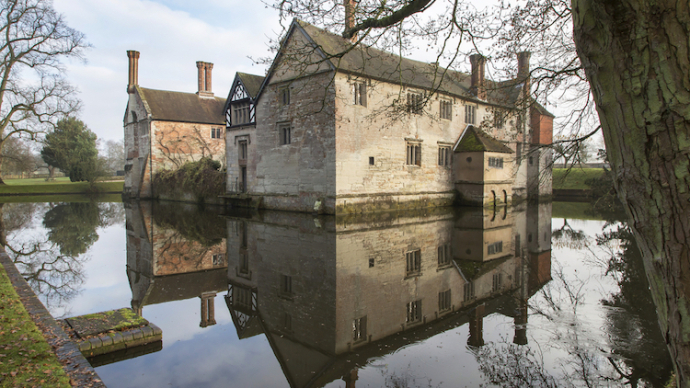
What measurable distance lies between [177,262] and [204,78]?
3242cm

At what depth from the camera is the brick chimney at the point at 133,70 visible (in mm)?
Answer: 35000

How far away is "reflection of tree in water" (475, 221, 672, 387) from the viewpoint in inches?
159

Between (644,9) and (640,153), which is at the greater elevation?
(644,9)

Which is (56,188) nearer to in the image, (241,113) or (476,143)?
(241,113)

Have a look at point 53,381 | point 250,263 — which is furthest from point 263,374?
point 250,263

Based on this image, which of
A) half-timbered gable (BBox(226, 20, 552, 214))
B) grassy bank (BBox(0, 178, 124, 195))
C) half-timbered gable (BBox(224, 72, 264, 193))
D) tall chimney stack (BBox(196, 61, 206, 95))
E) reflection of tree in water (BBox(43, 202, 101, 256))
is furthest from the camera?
grassy bank (BBox(0, 178, 124, 195))

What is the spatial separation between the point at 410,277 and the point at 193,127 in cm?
3191

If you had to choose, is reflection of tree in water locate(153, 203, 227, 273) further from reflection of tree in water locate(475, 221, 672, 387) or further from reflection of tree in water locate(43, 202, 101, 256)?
reflection of tree in water locate(475, 221, 672, 387)

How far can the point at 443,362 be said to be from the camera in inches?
176

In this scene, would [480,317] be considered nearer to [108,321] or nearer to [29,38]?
[108,321]

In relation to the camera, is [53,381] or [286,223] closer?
[53,381]

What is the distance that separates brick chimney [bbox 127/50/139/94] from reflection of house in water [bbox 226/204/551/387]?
2770cm

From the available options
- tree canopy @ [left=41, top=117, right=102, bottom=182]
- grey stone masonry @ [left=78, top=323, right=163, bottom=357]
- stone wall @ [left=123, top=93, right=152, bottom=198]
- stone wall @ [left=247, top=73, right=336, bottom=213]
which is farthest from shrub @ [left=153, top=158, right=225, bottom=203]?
grey stone masonry @ [left=78, top=323, right=163, bottom=357]

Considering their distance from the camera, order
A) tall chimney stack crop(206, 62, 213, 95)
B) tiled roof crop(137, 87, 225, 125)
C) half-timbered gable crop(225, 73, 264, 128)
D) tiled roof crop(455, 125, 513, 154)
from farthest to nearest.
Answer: tall chimney stack crop(206, 62, 213, 95) → tiled roof crop(137, 87, 225, 125) → half-timbered gable crop(225, 73, 264, 128) → tiled roof crop(455, 125, 513, 154)
